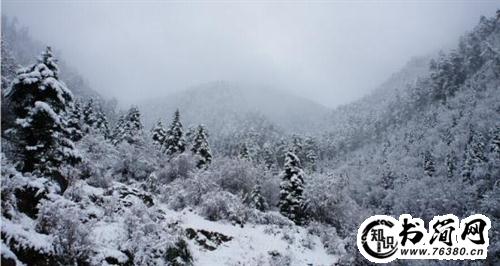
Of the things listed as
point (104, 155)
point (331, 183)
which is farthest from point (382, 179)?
point (104, 155)

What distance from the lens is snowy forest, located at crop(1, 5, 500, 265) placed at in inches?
579

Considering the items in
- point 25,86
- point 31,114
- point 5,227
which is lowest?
point 5,227

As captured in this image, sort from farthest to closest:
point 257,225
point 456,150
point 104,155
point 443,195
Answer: point 456,150 < point 443,195 < point 104,155 < point 257,225

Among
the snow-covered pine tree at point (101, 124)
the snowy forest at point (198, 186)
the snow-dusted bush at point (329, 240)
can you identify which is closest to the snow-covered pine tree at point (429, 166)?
the snowy forest at point (198, 186)

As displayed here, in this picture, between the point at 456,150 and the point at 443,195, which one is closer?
the point at 443,195

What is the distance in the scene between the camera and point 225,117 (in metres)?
189

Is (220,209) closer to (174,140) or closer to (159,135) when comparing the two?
(174,140)

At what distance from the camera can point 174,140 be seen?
54.0 meters

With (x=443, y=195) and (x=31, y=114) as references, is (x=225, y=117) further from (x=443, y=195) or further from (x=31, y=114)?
(x=31, y=114)

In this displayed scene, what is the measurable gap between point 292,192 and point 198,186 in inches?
425

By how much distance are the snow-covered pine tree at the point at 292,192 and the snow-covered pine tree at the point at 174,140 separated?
60.7 feet

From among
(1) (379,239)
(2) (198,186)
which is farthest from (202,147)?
(1) (379,239)

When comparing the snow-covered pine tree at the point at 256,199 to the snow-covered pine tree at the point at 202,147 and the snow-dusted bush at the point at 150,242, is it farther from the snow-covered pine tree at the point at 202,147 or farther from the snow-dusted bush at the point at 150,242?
the snow-dusted bush at the point at 150,242

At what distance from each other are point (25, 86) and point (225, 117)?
17210 cm
